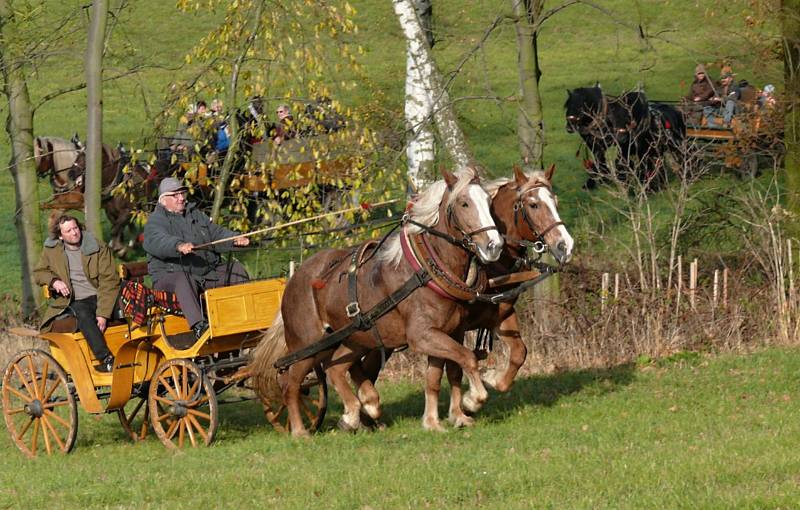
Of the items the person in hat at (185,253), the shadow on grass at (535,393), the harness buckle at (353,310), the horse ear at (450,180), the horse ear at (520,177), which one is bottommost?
the shadow on grass at (535,393)

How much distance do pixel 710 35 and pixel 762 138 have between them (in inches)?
63.4

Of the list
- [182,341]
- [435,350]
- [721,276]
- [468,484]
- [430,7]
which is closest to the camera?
[468,484]

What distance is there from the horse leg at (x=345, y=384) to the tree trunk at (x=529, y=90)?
392 cm

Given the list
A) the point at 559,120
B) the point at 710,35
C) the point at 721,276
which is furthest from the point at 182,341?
the point at 559,120

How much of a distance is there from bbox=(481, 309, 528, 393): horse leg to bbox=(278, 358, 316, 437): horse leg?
1.50m

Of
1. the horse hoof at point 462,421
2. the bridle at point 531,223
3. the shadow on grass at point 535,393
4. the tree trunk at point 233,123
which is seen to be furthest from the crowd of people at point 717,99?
the horse hoof at point 462,421

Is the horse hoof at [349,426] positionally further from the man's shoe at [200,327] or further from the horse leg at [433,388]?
the man's shoe at [200,327]

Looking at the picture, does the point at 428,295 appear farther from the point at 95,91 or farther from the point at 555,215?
the point at 95,91

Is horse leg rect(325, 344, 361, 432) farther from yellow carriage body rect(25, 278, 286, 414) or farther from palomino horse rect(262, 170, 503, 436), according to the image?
yellow carriage body rect(25, 278, 286, 414)

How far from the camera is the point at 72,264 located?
1184 centimetres

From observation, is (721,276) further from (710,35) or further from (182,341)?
(182,341)

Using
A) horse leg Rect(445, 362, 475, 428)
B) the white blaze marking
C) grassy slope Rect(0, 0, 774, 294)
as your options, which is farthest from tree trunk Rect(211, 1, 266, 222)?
the white blaze marking

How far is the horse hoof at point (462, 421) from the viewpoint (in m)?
10.8

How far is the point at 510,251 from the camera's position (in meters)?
11.3
